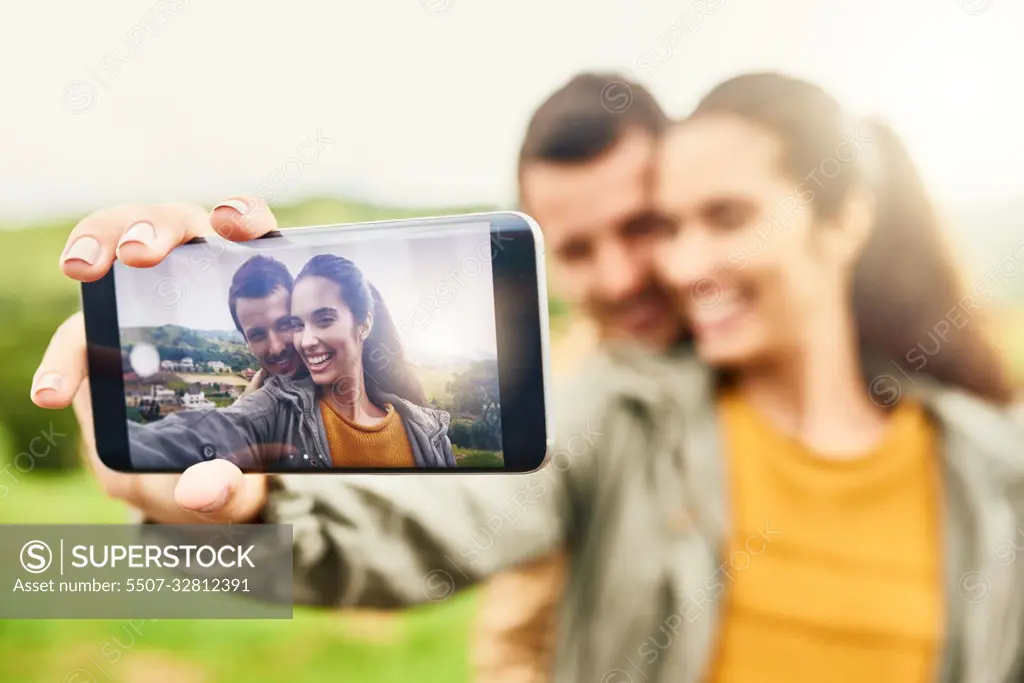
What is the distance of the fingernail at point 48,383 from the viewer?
653mm

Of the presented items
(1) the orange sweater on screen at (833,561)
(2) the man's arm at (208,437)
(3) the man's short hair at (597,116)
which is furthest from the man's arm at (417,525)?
(3) the man's short hair at (597,116)

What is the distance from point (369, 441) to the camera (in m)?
0.63

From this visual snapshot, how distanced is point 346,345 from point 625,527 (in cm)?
38

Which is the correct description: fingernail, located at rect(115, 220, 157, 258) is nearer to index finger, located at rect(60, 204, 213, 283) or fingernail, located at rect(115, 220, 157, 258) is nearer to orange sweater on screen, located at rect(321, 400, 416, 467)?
index finger, located at rect(60, 204, 213, 283)

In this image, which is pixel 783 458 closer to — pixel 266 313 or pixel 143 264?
pixel 266 313

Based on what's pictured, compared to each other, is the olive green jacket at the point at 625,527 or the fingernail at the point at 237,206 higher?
the fingernail at the point at 237,206

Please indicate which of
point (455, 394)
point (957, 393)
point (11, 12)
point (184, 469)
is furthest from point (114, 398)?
point (957, 393)

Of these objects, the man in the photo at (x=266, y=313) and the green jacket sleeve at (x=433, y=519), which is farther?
the green jacket sleeve at (x=433, y=519)

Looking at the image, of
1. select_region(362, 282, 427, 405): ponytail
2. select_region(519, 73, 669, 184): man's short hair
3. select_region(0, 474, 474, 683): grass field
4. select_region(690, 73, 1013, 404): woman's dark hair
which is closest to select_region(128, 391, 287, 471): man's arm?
select_region(362, 282, 427, 405): ponytail

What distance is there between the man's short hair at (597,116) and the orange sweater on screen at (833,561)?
0.34 meters

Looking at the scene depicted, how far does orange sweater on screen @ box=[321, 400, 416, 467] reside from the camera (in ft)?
2.06

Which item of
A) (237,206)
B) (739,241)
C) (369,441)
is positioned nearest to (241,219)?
(237,206)

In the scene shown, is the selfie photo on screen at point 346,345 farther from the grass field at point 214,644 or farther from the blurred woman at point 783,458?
the grass field at point 214,644

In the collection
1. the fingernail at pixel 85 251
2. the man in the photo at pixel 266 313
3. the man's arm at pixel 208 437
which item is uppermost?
the fingernail at pixel 85 251
